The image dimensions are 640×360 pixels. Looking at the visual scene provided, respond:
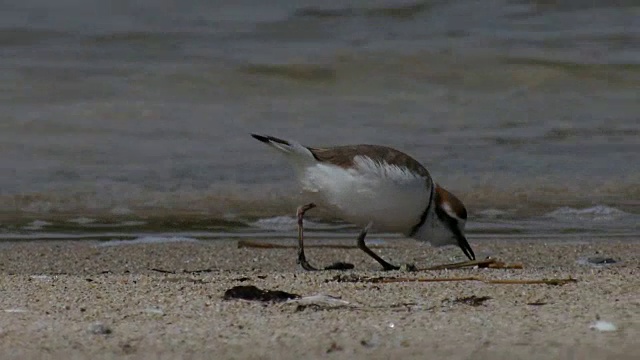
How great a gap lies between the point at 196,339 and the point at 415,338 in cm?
57

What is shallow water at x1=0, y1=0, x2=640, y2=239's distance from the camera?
6922 millimetres

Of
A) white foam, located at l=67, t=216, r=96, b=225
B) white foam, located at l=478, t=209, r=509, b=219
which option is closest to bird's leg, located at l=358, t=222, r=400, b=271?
white foam, located at l=478, t=209, r=509, b=219

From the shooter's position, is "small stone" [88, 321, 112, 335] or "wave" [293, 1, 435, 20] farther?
"wave" [293, 1, 435, 20]

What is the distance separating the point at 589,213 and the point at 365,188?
2.15 m

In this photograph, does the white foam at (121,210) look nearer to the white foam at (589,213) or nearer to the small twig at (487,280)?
the white foam at (589,213)

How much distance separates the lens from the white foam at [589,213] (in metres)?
6.68

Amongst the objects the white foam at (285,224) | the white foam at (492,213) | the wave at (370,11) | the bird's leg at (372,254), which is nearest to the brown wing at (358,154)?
the bird's leg at (372,254)

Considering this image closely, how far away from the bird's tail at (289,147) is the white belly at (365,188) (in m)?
0.06

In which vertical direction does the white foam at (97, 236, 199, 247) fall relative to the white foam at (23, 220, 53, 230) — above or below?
below

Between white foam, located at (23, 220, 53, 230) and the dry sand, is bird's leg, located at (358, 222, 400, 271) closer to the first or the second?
the dry sand

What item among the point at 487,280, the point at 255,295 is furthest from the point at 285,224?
the point at 255,295

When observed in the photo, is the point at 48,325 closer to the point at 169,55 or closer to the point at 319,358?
the point at 319,358

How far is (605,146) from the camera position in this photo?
325 inches

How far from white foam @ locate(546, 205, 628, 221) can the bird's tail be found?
85.2 inches
